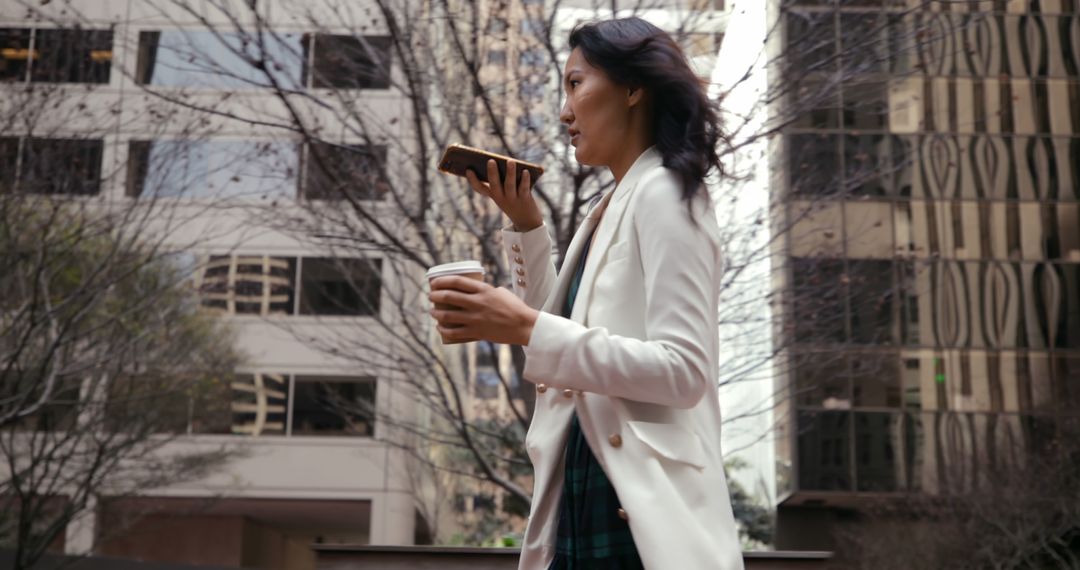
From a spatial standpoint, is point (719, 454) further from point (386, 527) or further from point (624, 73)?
point (386, 527)

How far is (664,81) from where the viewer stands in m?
2.10

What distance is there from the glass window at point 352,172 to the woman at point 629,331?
20.2 ft

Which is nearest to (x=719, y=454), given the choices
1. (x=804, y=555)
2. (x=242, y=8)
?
(x=804, y=555)

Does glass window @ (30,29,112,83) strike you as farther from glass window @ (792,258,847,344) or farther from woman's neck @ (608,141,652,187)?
woman's neck @ (608,141,652,187)

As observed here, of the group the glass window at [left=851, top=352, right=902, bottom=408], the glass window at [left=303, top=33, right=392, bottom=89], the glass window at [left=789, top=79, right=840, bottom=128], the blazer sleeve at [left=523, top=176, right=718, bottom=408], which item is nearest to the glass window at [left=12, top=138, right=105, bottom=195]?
the glass window at [left=303, top=33, right=392, bottom=89]

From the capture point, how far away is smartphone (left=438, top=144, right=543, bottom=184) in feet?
7.00

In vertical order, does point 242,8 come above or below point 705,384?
above

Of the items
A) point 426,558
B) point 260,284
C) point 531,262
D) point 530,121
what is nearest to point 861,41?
point 530,121

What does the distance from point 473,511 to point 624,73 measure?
26775mm

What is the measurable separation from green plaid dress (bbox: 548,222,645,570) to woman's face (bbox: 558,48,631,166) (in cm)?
49

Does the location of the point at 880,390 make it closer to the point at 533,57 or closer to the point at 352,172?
the point at 533,57

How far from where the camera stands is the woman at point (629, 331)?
179cm

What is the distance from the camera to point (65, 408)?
21188 mm

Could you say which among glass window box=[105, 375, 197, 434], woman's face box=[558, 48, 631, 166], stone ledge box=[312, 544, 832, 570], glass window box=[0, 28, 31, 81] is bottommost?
stone ledge box=[312, 544, 832, 570]
